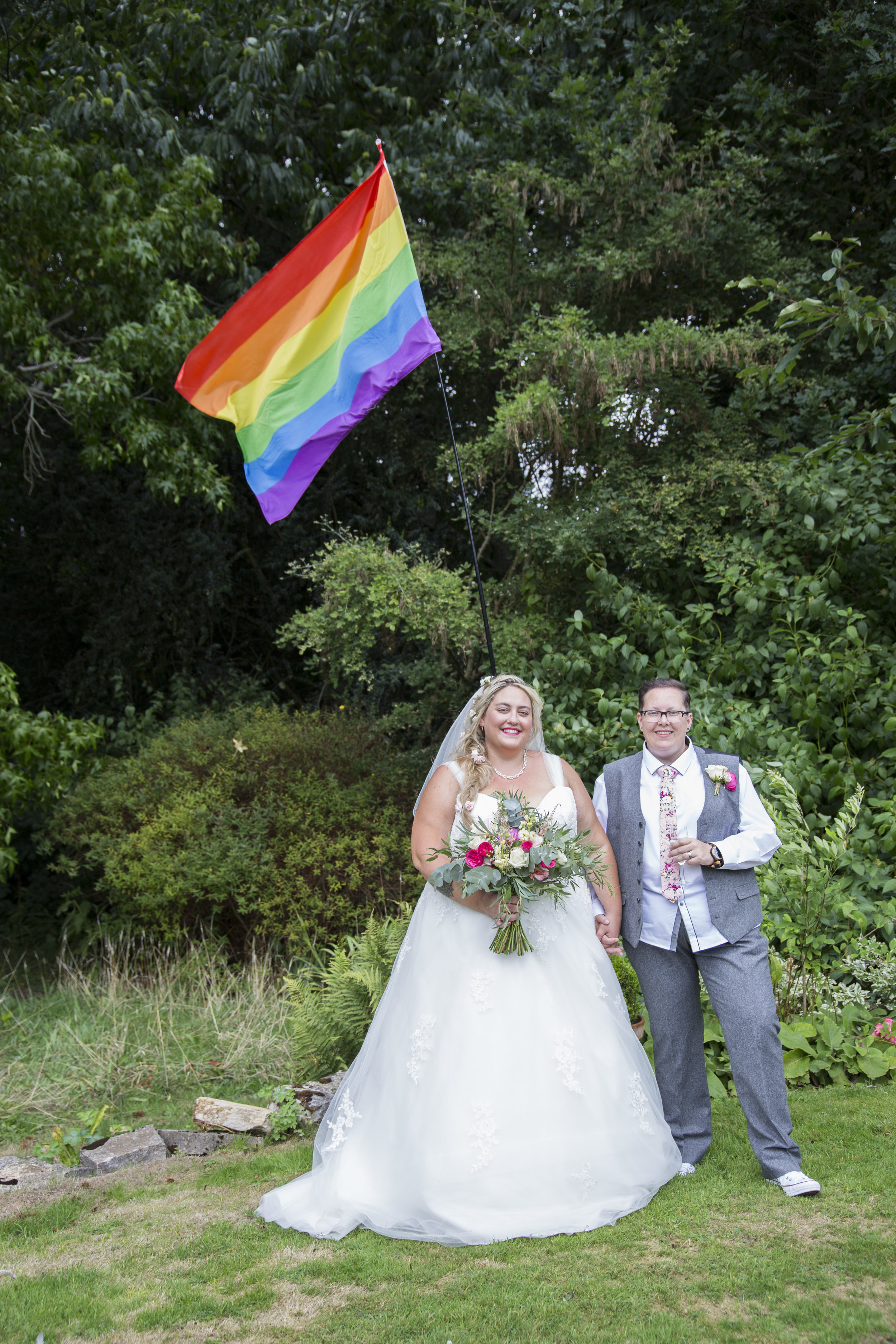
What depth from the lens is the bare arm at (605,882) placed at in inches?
146

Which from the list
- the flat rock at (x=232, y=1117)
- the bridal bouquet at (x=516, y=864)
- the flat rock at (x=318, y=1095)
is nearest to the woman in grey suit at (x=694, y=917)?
the bridal bouquet at (x=516, y=864)

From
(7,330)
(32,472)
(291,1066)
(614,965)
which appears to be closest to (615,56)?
(7,330)

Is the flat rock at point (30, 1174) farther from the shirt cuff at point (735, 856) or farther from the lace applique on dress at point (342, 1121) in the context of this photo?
the shirt cuff at point (735, 856)

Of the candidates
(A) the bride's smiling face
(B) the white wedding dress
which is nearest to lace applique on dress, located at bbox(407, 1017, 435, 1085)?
(B) the white wedding dress

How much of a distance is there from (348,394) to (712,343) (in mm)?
3680

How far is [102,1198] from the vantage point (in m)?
4.06

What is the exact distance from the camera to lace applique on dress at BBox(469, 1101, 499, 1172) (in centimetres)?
334

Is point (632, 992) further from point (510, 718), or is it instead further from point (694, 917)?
point (510, 718)

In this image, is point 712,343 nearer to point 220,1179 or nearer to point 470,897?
point 470,897

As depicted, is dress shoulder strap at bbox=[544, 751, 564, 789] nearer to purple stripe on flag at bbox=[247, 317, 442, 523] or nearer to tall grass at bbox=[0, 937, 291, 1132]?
purple stripe on flag at bbox=[247, 317, 442, 523]

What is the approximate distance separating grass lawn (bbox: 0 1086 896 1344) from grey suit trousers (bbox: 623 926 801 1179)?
0.51ft

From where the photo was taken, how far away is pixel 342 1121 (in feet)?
12.2

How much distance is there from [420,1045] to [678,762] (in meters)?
1.40

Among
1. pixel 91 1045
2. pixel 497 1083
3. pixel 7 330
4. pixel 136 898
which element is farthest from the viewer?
pixel 136 898
